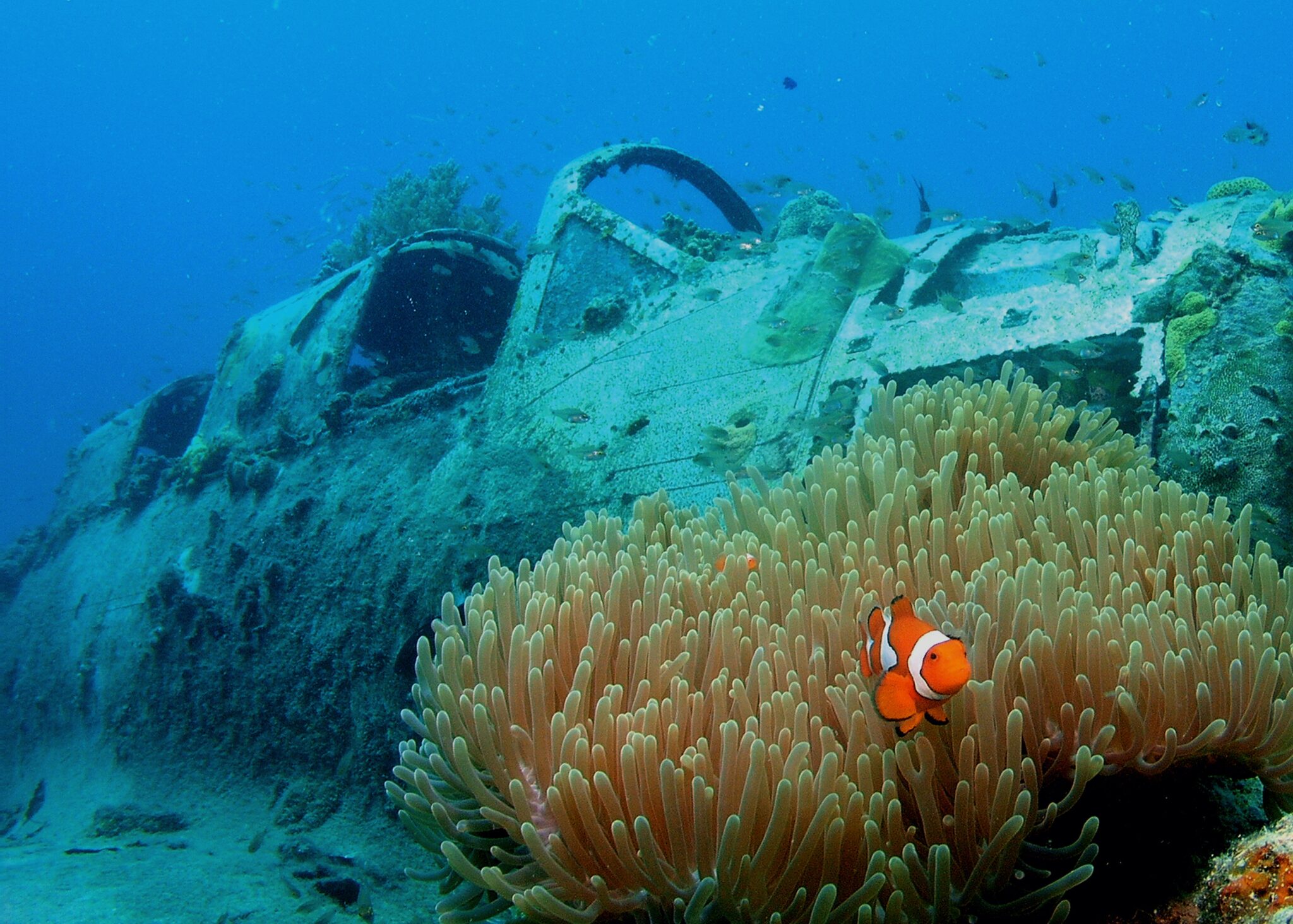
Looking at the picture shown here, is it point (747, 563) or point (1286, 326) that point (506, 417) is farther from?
point (1286, 326)

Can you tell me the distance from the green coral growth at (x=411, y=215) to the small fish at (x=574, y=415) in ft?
22.9

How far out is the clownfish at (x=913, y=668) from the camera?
4.74ft

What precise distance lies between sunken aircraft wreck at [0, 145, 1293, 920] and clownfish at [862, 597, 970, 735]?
234 cm

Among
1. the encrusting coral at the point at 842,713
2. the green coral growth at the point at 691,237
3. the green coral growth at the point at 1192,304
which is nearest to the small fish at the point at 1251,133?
the green coral growth at the point at 691,237

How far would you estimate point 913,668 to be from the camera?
59.3 inches

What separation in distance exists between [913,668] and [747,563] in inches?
40.2

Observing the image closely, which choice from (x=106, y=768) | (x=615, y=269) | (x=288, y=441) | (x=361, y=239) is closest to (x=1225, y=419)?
(x=615, y=269)

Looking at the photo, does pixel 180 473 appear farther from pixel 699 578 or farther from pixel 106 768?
pixel 699 578

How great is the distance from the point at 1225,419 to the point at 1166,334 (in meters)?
0.65

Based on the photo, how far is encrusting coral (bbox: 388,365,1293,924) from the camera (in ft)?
5.34

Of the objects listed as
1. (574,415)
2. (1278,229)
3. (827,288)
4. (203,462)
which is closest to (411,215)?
(203,462)

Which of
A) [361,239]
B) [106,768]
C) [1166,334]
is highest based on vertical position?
[361,239]

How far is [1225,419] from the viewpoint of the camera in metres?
3.42

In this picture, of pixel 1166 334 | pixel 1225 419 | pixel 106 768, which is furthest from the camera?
pixel 106 768
